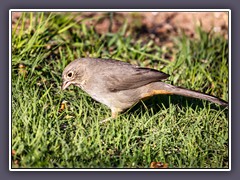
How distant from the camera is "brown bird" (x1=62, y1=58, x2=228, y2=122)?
7.18 metres

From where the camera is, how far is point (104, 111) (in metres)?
7.42

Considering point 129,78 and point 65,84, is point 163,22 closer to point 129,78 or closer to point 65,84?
point 129,78

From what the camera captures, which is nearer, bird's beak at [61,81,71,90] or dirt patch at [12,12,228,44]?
bird's beak at [61,81,71,90]

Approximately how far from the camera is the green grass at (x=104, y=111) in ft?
20.9

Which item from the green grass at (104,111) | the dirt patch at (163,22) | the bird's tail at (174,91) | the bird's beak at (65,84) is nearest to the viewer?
the green grass at (104,111)

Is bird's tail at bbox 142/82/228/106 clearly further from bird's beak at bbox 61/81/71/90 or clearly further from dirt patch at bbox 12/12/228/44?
dirt patch at bbox 12/12/228/44

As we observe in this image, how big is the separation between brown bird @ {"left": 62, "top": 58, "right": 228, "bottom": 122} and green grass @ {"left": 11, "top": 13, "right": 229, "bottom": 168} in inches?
7.2

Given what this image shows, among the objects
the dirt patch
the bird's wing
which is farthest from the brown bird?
the dirt patch

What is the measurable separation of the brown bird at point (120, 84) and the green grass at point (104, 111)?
0.18m

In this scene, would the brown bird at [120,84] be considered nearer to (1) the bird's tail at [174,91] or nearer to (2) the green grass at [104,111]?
(1) the bird's tail at [174,91]

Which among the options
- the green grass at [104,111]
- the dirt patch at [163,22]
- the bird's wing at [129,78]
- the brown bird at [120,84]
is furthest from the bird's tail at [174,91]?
the dirt patch at [163,22]

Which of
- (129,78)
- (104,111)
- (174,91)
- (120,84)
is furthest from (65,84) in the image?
(174,91)

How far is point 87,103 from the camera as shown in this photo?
24.3ft
